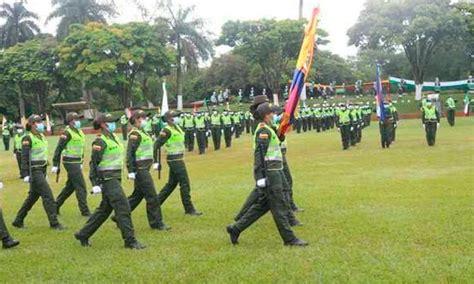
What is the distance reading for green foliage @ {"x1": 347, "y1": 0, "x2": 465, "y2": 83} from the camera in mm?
43125

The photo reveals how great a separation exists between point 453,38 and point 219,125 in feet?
87.8

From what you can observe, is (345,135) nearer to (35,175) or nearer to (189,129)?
(189,129)

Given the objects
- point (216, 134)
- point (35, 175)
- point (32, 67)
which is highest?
point (32, 67)

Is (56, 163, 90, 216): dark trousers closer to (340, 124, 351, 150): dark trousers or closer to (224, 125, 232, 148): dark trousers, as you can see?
(340, 124, 351, 150): dark trousers

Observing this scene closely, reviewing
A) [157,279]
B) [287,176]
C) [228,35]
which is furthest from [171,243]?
[228,35]

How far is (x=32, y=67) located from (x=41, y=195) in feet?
148

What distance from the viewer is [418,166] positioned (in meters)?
15.3

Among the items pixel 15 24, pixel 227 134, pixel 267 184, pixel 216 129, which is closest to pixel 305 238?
pixel 267 184

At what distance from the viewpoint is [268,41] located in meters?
44.4

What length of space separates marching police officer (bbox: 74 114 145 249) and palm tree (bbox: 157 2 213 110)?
137 feet

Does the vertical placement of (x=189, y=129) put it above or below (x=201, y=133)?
above

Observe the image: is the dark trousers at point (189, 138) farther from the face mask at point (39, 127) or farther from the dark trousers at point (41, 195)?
the dark trousers at point (41, 195)

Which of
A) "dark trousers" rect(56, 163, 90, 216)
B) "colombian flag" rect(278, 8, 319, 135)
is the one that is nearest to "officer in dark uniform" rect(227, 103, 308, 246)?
"colombian flag" rect(278, 8, 319, 135)

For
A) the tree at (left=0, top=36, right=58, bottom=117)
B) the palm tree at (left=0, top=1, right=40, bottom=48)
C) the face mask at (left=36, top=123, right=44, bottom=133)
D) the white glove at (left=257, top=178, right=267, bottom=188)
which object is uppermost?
the palm tree at (left=0, top=1, right=40, bottom=48)
